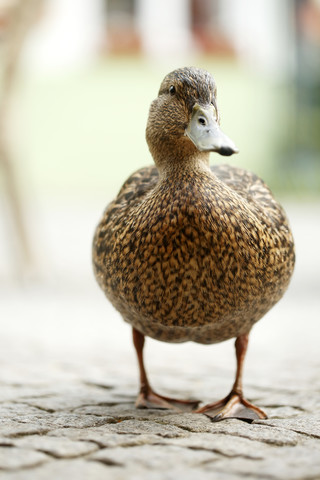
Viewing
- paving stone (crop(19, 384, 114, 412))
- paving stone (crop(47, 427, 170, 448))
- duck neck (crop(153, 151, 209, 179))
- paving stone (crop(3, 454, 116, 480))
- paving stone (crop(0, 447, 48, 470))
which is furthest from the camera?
paving stone (crop(19, 384, 114, 412))

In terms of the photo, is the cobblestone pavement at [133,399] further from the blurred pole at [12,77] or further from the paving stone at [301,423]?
the blurred pole at [12,77]

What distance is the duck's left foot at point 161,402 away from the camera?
3.54 meters

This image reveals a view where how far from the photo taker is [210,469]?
2.55 meters

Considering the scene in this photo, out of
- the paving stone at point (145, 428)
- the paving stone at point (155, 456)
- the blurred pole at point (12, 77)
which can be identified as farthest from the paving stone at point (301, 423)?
the blurred pole at point (12, 77)

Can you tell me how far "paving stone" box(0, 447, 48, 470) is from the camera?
8.36 ft

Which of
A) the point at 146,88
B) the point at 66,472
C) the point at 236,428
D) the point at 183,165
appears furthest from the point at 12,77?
the point at 146,88

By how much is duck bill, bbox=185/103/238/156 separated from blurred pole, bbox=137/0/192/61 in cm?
1293

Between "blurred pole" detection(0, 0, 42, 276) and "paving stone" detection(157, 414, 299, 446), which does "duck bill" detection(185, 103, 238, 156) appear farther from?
"blurred pole" detection(0, 0, 42, 276)

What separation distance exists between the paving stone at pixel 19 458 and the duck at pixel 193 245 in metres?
0.74

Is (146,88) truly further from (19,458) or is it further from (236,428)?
(19,458)

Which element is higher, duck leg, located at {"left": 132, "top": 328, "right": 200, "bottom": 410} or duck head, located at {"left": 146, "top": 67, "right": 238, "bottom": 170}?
duck head, located at {"left": 146, "top": 67, "right": 238, "bottom": 170}

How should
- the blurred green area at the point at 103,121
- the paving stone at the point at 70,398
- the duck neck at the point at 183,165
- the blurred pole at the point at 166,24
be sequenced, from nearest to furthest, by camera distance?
the duck neck at the point at 183,165 < the paving stone at the point at 70,398 < the blurred green area at the point at 103,121 < the blurred pole at the point at 166,24

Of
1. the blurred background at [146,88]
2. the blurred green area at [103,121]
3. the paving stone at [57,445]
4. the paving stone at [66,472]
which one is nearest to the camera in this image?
the paving stone at [66,472]

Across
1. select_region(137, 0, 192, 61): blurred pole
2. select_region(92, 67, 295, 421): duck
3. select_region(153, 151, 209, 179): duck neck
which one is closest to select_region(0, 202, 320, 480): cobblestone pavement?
select_region(92, 67, 295, 421): duck
